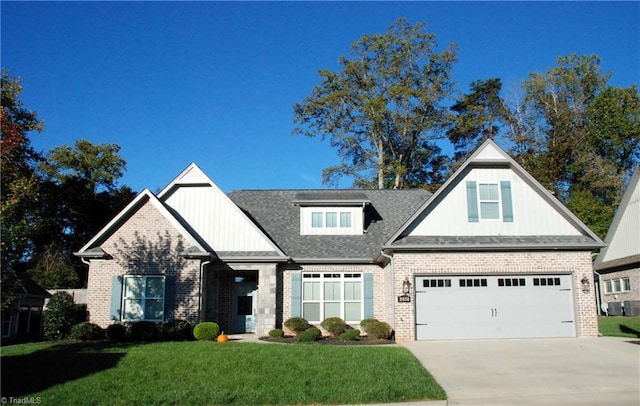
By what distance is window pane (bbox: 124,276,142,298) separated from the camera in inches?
787

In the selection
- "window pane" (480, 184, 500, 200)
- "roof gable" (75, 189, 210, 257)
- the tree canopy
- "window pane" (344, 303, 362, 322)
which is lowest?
"window pane" (344, 303, 362, 322)

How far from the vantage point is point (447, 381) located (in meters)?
11.8

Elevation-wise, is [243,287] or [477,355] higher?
[243,287]

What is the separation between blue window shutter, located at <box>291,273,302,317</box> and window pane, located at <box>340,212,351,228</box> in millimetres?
3174

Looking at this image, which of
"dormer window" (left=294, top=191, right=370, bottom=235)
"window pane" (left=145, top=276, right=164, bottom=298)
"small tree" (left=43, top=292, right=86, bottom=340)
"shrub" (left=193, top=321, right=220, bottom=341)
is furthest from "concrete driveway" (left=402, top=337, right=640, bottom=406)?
"small tree" (left=43, top=292, right=86, bottom=340)

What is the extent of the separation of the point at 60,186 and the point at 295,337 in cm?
2767

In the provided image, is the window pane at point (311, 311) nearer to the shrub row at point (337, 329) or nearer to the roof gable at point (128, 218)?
the shrub row at point (337, 329)

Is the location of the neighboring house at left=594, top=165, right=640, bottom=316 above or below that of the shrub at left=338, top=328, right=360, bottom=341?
above

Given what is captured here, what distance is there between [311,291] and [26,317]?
13.4m

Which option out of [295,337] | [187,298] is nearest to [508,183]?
[295,337]

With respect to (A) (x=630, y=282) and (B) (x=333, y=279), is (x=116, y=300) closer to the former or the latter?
(B) (x=333, y=279)

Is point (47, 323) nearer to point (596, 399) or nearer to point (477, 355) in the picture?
point (477, 355)

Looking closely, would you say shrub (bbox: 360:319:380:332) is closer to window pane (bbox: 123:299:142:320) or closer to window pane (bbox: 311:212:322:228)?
window pane (bbox: 311:212:322:228)

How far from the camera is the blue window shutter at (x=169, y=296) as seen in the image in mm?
19641
